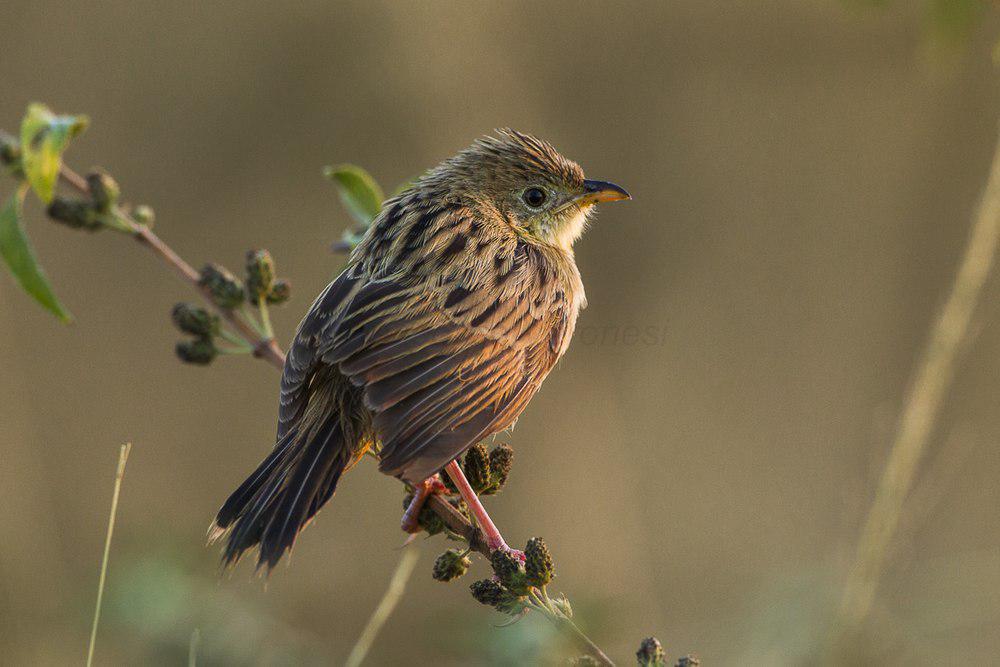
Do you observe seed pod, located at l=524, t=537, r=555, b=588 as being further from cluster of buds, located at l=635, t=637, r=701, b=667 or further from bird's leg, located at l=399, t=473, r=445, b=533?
bird's leg, located at l=399, t=473, r=445, b=533

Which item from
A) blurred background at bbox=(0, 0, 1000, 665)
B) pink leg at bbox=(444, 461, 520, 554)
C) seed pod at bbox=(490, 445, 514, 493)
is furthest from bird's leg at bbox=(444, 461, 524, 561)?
blurred background at bbox=(0, 0, 1000, 665)

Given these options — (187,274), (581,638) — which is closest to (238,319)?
(187,274)

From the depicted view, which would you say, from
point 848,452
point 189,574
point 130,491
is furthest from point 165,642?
→ point 848,452

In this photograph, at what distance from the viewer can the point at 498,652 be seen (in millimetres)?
3230

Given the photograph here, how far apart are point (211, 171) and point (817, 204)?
5351 mm

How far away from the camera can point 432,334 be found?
3.96m

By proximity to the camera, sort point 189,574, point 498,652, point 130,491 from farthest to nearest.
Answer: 1. point 130,491
2. point 189,574
3. point 498,652

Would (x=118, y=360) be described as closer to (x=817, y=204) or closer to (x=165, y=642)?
(x=165, y=642)

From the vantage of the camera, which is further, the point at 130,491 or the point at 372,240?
the point at 130,491

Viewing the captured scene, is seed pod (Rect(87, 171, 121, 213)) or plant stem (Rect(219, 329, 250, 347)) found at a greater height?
seed pod (Rect(87, 171, 121, 213))

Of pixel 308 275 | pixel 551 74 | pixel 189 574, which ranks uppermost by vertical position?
pixel 551 74

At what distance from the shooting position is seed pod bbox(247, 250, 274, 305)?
3639mm

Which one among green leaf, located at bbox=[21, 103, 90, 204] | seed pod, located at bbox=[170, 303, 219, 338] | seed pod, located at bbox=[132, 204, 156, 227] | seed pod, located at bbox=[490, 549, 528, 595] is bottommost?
seed pod, located at bbox=[490, 549, 528, 595]

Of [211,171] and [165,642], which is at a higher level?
[211,171]
